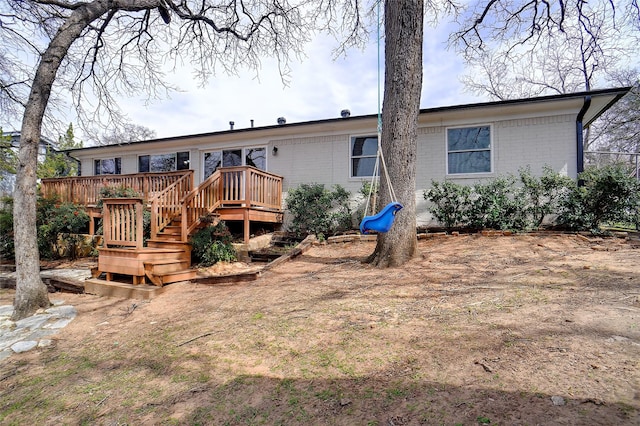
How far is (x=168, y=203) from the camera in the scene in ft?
26.2

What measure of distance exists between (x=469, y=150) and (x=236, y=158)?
8.15 m

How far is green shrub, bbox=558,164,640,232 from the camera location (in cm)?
703

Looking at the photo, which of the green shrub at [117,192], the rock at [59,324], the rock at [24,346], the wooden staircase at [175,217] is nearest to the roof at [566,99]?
the wooden staircase at [175,217]

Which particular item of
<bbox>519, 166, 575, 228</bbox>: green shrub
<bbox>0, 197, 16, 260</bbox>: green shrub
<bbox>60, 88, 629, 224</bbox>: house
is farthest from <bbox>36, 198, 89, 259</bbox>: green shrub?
<bbox>519, 166, 575, 228</bbox>: green shrub

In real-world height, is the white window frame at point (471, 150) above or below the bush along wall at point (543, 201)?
above

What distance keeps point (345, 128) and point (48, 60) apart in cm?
744

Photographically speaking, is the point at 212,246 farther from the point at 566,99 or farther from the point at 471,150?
the point at 566,99

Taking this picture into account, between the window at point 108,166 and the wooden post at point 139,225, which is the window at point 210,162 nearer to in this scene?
the window at point 108,166

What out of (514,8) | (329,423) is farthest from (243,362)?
(514,8)

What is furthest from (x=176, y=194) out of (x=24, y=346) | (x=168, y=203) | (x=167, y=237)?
(x=24, y=346)

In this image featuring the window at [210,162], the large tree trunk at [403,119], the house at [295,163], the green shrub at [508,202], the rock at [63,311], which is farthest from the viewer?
the window at [210,162]

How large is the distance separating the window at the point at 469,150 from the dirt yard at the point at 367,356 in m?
4.66

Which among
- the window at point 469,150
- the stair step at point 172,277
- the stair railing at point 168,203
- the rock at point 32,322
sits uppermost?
the window at point 469,150

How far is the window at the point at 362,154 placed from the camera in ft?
34.0
